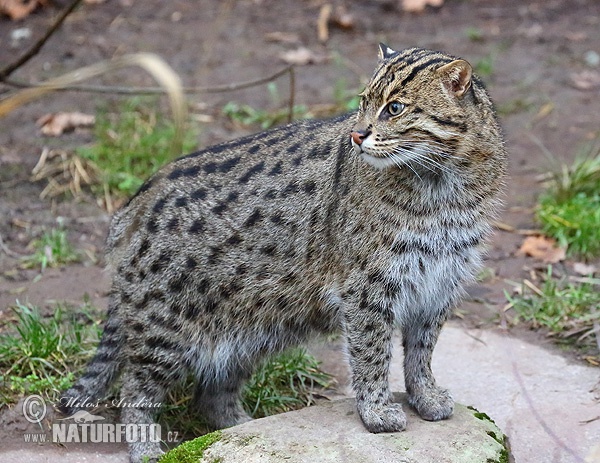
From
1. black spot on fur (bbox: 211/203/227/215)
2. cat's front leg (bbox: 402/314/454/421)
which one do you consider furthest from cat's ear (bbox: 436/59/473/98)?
black spot on fur (bbox: 211/203/227/215)

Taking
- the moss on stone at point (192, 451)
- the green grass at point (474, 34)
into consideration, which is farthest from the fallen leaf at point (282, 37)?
the moss on stone at point (192, 451)

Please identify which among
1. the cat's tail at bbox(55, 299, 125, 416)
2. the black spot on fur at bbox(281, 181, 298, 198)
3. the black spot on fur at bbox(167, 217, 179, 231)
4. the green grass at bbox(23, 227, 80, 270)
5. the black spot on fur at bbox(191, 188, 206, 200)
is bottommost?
the green grass at bbox(23, 227, 80, 270)

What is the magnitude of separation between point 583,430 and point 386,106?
6.87 ft

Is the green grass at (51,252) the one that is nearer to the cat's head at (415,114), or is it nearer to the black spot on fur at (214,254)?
the black spot on fur at (214,254)

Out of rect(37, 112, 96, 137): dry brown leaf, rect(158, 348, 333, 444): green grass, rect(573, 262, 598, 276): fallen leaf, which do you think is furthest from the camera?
rect(37, 112, 96, 137): dry brown leaf

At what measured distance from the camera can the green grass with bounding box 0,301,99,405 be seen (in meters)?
5.18

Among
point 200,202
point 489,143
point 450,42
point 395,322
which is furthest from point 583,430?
point 450,42

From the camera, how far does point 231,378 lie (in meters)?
5.18

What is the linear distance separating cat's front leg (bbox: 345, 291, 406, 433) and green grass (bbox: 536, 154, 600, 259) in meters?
2.91

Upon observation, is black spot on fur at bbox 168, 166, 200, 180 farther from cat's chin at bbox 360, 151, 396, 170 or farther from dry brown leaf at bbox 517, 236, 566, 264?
dry brown leaf at bbox 517, 236, 566, 264

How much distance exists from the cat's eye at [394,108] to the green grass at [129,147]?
10.9 ft

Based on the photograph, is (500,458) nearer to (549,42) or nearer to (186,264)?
(186,264)

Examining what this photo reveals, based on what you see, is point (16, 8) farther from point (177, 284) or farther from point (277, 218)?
point (277, 218)

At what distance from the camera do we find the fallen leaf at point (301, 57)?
9.55 meters
